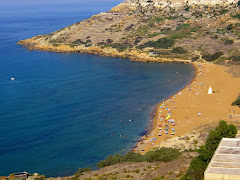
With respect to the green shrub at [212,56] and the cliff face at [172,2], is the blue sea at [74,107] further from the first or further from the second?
the cliff face at [172,2]

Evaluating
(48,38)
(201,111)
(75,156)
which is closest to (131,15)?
(48,38)

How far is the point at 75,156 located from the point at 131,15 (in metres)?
84.6

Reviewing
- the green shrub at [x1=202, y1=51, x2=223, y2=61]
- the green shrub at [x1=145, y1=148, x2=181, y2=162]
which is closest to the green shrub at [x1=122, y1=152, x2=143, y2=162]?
the green shrub at [x1=145, y1=148, x2=181, y2=162]

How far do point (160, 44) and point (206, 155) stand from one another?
62.5 m

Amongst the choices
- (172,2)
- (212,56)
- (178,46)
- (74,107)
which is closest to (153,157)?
(74,107)

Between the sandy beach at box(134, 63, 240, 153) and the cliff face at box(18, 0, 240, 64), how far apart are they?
1804 centimetres

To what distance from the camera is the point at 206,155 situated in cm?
2194

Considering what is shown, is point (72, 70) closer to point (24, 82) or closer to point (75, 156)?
point (24, 82)

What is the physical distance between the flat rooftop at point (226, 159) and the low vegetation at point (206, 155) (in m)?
0.62

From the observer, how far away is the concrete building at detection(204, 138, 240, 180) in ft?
61.5

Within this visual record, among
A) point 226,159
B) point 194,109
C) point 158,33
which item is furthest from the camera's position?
point 158,33

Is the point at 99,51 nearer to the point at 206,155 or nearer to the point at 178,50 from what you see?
the point at 178,50

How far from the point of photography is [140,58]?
75.4m

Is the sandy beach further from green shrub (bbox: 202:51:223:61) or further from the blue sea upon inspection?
green shrub (bbox: 202:51:223:61)
